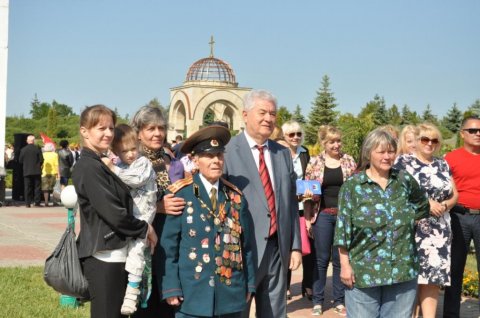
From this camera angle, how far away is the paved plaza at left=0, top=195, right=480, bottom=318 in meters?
8.09

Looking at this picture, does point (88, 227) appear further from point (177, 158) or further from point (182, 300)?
point (177, 158)

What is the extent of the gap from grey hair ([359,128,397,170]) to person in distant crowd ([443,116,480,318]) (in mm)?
1947

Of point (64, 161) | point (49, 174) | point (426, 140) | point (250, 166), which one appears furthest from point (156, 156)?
point (49, 174)

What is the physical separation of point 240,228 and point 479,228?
129 inches

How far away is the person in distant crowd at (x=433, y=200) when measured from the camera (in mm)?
6504

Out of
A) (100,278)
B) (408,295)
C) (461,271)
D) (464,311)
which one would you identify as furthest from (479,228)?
(100,278)

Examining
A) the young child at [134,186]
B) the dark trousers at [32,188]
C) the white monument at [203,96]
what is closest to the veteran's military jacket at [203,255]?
the young child at [134,186]

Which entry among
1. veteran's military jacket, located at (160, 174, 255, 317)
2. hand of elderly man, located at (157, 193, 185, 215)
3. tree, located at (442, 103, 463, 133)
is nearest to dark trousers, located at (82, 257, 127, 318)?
veteran's military jacket, located at (160, 174, 255, 317)

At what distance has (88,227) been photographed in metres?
4.38

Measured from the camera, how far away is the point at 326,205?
7.84 metres

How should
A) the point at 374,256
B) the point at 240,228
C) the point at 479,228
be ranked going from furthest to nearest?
1. the point at 479,228
2. the point at 374,256
3. the point at 240,228

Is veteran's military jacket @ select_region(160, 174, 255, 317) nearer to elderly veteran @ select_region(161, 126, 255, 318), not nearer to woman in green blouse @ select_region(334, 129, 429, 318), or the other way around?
elderly veteran @ select_region(161, 126, 255, 318)

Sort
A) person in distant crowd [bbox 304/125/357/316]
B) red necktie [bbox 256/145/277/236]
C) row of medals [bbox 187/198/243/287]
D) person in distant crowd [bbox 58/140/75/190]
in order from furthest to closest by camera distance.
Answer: person in distant crowd [bbox 58/140/75/190], person in distant crowd [bbox 304/125/357/316], red necktie [bbox 256/145/277/236], row of medals [bbox 187/198/243/287]

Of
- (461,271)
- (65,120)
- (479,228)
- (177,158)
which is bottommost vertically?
(461,271)
